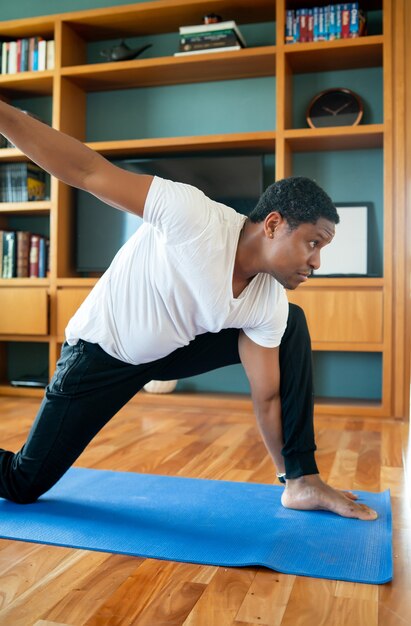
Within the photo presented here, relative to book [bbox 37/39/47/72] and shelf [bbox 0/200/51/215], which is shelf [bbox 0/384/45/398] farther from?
book [bbox 37/39/47/72]

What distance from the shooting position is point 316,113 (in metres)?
3.44

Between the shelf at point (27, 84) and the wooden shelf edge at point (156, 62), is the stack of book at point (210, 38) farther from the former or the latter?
the shelf at point (27, 84)

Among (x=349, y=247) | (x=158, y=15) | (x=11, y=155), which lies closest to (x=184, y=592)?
(x=349, y=247)

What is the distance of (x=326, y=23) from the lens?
3.28 metres

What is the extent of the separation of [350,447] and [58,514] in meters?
1.22

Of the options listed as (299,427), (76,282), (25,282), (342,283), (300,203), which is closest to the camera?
(300,203)

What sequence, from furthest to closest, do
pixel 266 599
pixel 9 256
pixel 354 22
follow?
pixel 9 256 → pixel 354 22 → pixel 266 599

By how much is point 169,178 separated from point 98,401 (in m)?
2.17

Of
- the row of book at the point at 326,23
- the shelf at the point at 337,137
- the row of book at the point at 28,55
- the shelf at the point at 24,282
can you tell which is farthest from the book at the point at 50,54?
the shelf at the point at 337,137

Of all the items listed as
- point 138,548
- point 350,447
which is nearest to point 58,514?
point 138,548

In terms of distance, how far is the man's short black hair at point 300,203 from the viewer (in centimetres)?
140

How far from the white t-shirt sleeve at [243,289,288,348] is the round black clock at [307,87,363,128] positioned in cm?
204

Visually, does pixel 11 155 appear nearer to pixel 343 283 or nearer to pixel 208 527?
pixel 343 283

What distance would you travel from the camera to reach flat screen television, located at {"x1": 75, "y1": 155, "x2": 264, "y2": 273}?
3480 millimetres
